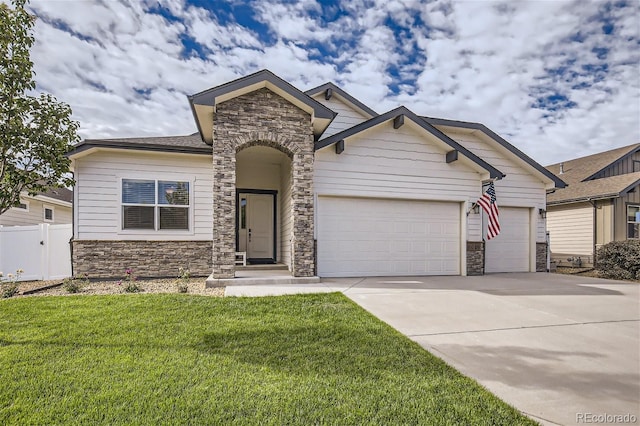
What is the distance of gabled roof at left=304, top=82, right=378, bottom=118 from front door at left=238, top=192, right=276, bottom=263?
4.01 metres

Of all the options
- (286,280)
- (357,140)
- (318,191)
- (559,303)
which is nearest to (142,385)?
(286,280)

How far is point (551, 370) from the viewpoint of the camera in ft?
Answer: 10.6

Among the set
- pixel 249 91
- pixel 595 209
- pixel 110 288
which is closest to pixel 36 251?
pixel 110 288

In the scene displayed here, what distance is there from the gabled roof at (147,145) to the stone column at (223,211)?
1928 millimetres

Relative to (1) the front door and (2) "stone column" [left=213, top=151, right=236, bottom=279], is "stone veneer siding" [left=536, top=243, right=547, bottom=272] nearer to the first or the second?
(1) the front door

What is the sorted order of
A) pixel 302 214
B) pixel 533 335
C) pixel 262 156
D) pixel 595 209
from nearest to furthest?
1. pixel 533 335
2. pixel 302 214
3. pixel 262 156
4. pixel 595 209

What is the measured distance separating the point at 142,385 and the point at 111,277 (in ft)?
23.9

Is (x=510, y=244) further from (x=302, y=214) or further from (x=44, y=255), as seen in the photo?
(x=44, y=255)

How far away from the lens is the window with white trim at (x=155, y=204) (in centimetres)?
899

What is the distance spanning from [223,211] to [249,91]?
2.94 metres

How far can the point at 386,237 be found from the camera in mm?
9305

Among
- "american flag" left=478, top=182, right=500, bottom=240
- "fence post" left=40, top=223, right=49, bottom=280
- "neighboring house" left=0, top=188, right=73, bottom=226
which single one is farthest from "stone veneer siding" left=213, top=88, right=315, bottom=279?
"neighboring house" left=0, top=188, right=73, bottom=226

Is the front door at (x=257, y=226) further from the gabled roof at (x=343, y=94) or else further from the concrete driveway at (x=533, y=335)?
the concrete driveway at (x=533, y=335)

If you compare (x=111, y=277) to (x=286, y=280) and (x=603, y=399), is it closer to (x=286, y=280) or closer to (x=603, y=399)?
(x=286, y=280)
